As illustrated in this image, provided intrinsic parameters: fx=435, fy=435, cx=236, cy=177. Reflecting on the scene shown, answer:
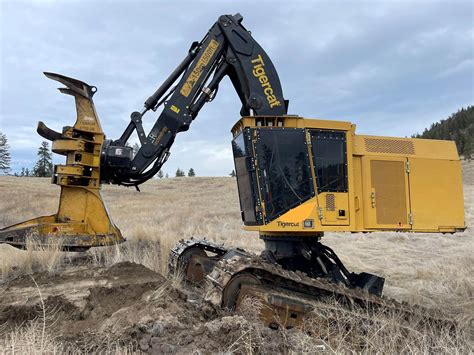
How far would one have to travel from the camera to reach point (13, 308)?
18.3ft

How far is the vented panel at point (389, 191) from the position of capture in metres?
7.11

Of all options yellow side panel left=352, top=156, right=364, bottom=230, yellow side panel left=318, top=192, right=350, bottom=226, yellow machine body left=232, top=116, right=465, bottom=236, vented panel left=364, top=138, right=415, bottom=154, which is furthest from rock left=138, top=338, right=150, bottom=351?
vented panel left=364, top=138, right=415, bottom=154

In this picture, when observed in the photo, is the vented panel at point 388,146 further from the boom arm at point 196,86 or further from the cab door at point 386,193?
the boom arm at point 196,86

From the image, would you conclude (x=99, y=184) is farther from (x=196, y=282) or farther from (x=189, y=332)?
(x=189, y=332)

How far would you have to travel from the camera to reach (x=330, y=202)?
687 centimetres

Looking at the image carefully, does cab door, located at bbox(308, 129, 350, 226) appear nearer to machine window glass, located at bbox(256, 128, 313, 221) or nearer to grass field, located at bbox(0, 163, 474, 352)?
machine window glass, located at bbox(256, 128, 313, 221)

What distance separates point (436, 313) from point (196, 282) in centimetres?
404

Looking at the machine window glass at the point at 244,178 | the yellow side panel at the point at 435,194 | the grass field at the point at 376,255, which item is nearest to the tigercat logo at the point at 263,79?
the machine window glass at the point at 244,178

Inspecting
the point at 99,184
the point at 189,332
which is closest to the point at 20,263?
the point at 99,184

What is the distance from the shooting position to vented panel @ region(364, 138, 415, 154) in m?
7.28

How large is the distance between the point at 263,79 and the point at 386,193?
2.96 m

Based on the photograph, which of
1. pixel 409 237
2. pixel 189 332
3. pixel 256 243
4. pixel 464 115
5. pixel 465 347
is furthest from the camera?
pixel 464 115

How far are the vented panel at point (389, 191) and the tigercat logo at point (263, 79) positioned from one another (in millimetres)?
2041

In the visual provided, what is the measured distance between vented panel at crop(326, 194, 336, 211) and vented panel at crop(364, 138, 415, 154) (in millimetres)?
1085
